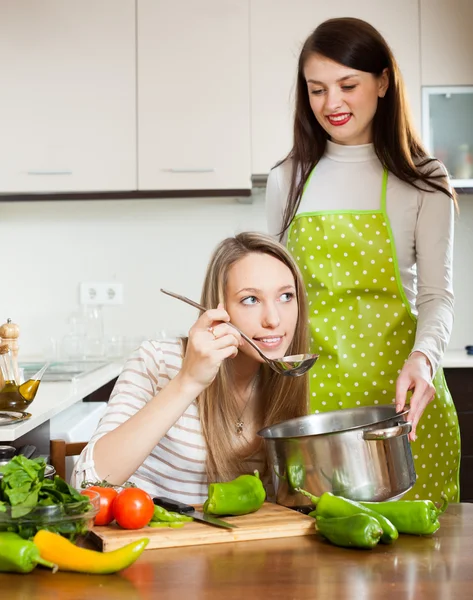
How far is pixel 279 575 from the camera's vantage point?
3.14 feet

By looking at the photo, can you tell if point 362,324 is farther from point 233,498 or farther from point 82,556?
point 82,556

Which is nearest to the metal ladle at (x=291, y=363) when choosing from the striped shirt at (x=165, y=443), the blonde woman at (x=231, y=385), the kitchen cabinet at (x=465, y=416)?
the blonde woman at (x=231, y=385)

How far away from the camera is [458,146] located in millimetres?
3320

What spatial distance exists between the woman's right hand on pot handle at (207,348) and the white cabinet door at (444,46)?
228 cm

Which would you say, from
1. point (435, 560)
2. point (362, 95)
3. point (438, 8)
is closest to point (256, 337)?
point (435, 560)

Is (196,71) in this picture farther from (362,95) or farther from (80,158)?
(362,95)

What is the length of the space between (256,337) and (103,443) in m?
0.32

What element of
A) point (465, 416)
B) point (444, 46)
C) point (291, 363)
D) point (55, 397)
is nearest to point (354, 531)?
point (291, 363)

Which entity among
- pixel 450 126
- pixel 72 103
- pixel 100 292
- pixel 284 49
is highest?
pixel 284 49

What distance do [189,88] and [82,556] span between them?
259 centimetres

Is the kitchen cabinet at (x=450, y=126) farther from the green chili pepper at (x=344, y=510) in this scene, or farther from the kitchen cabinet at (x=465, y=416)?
the green chili pepper at (x=344, y=510)

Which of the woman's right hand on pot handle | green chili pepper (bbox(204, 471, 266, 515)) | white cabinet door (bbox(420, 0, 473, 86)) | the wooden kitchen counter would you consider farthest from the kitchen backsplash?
the wooden kitchen counter

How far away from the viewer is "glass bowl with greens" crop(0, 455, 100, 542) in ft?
3.26

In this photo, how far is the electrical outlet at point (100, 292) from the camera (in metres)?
3.63
